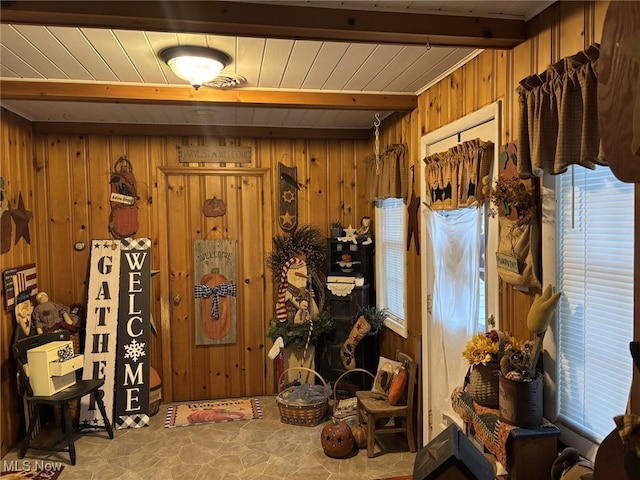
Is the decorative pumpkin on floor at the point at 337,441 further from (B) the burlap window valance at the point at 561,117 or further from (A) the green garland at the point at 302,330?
(B) the burlap window valance at the point at 561,117

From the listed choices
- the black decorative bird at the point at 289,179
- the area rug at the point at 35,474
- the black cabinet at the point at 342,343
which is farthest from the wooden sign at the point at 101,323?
the black cabinet at the point at 342,343

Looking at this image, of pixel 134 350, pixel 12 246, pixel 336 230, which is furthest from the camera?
pixel 336 230

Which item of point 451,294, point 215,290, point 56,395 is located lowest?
point 56,395

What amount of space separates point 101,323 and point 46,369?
0.68 m

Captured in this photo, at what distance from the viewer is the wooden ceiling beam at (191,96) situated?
2738 mm

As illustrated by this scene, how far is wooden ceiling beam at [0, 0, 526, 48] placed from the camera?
169 centimetres

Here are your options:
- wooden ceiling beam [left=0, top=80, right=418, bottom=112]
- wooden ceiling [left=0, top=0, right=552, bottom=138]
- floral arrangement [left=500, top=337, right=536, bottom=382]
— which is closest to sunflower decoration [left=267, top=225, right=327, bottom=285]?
wooden ceiling [left=0, top=0, right=552, bottom=138]

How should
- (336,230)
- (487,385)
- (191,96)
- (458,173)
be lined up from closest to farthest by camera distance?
(487,385) → (458,173) → (191,96) → (336,230)

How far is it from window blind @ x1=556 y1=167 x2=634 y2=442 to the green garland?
236 centimetres

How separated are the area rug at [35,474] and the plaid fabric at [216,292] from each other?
1649 millimetres

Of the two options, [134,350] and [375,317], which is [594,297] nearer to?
[375,317]

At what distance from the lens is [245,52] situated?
7.76 ft

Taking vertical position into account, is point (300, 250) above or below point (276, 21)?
below

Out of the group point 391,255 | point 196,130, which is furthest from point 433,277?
point 196,130
